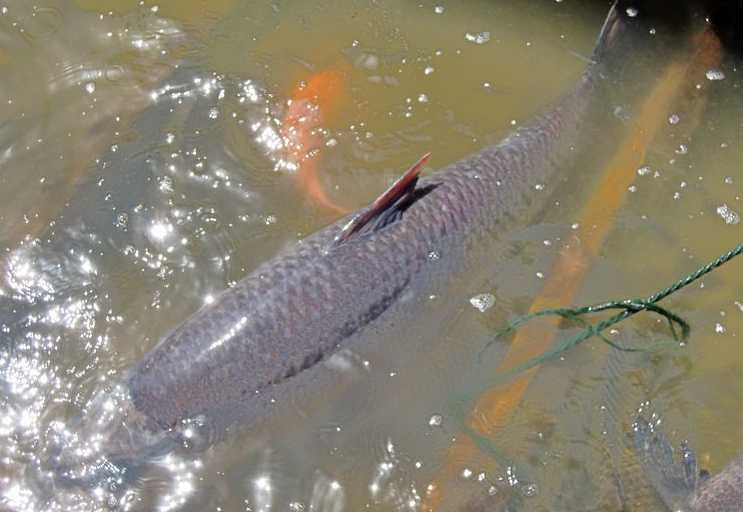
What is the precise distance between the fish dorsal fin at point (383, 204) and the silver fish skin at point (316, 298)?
15 mm

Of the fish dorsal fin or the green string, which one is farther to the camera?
the fish dorsal fin

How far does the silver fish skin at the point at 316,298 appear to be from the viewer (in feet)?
11.1

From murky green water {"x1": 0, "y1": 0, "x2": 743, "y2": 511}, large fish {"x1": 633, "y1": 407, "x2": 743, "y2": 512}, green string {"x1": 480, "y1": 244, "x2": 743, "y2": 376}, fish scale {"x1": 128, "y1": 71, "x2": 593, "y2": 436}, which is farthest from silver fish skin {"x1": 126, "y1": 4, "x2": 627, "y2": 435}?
large fish {"x1": 633, "y1": 407, "x2": 743, "y2": 512}

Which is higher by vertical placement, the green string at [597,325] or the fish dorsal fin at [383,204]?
the fish dorsal fin at [383,204]

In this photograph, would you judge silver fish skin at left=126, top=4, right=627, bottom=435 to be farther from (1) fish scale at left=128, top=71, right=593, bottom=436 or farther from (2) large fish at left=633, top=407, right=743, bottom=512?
(2) large fish at left=633, top=407, right=743, bottom=512

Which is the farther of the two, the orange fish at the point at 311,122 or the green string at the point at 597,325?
the orange fish at the point at 311,122

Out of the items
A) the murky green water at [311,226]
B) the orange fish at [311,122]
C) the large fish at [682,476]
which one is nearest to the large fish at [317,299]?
the murky green water at [311,226]

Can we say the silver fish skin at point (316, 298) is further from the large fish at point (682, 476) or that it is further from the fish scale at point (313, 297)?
the large fish at point (682, 476)

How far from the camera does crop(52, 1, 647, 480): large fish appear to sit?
133 inches

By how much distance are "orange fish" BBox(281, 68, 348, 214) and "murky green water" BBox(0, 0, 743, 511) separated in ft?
0.17

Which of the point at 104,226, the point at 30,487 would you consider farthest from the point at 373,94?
the point at 30,487

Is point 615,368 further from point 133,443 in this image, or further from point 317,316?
point 133,443

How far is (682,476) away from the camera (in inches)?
141

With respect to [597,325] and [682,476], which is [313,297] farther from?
[682,476]
